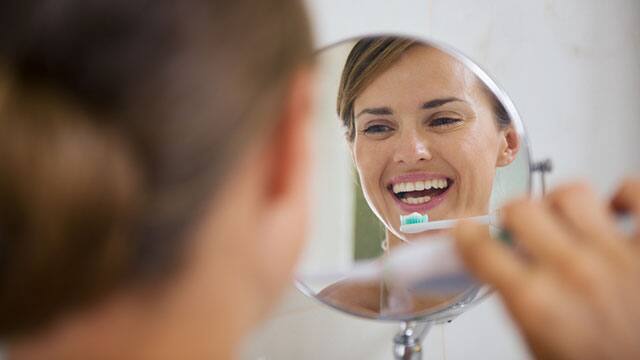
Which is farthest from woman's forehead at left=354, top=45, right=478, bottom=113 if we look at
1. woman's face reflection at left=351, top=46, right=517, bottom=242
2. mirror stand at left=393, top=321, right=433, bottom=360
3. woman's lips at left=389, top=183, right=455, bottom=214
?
mirror stand at left=393, top=321, right=433, bottom=360

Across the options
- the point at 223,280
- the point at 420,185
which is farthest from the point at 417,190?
the point at 223,280

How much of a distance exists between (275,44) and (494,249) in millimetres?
157

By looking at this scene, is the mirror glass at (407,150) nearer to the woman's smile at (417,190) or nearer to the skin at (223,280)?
the woman's smile at (417,190)

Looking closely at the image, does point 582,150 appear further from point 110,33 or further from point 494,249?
point 110,33

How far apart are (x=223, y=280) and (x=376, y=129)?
492mm

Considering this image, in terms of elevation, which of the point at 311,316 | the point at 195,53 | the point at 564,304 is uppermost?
the point at 195,53

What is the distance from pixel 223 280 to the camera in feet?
0.95

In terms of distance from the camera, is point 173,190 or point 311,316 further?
point 311,316

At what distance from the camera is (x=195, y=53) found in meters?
0.25

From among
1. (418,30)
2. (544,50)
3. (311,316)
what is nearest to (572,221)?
(311,316)

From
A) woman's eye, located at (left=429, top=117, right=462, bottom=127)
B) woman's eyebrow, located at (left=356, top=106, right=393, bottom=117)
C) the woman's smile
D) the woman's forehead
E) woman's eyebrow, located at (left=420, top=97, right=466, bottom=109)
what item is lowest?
the woman's smile

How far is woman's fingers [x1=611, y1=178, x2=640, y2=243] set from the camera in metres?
0.37

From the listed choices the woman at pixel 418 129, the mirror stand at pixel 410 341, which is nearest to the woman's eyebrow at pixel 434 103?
the woman at pixel 418 129

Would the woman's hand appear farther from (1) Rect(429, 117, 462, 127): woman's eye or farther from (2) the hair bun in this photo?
(1) Rect(429, 117, 462, 127): woman's eye
